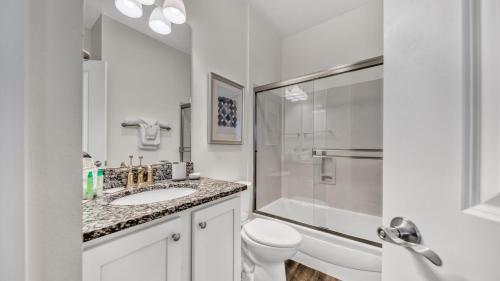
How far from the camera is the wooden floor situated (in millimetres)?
1563

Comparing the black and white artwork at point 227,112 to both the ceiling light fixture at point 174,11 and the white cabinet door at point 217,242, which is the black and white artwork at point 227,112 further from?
the white cabinet door at point 217,242

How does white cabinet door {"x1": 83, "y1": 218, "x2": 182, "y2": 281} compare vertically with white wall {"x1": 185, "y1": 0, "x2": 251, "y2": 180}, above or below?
below

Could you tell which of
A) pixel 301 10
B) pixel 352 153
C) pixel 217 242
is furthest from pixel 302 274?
pixel 301 10

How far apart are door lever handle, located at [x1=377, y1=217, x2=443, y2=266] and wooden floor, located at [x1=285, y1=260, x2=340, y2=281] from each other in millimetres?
1493

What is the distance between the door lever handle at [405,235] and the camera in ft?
1.14

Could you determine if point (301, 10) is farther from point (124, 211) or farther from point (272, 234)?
point (124, 211)

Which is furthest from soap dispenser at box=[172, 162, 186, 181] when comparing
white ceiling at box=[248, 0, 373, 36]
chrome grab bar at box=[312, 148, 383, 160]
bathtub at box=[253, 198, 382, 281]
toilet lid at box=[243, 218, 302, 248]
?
white ceiling at box=[248, 0, 373, 36]

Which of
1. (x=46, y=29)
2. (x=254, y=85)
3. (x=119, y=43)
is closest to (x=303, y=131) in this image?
(x=254, y=85)

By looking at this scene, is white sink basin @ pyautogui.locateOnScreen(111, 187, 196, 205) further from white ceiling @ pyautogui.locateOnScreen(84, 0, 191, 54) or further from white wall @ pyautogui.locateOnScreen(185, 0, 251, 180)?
white ceiling @ pyautogui.locateOnScreen(84, 0, 191, 54)

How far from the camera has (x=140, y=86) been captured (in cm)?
118

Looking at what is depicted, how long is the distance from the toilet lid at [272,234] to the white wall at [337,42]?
1844mm

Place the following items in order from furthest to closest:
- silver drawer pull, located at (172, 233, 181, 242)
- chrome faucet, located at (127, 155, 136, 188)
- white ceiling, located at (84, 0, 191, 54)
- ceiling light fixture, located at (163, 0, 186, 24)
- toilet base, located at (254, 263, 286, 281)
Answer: toilet base, located at (254, 263, 286, 281), ceiling light fixture, located at (163, 0, 186, 24), chrome faucet, located at (127, 155, 136, 188), white ceiling, located at (84, 0, 191, 54), silver drawer pull, located at (172, 233, 181, 242)

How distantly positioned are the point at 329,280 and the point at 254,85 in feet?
6.36

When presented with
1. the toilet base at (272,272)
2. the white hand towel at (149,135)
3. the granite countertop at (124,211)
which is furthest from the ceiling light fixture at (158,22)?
the toilet base at (272,272)
